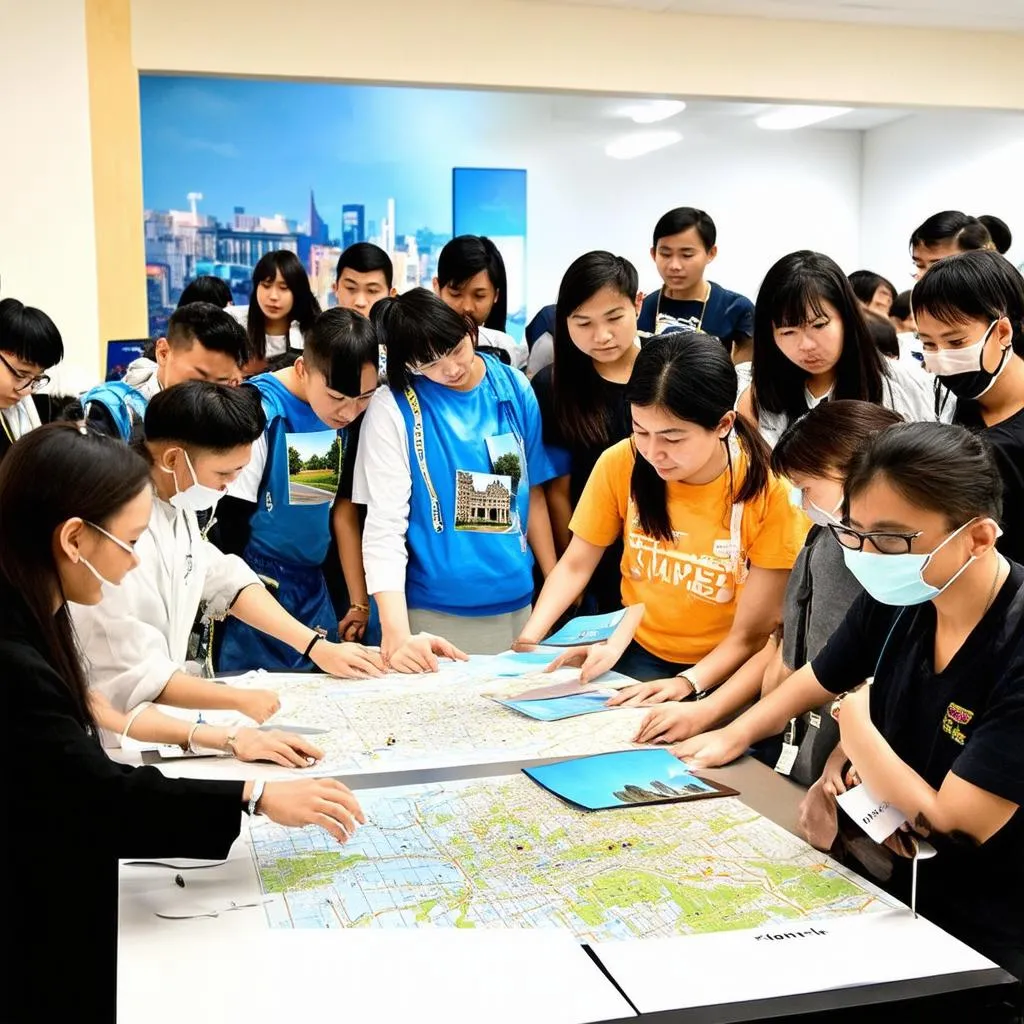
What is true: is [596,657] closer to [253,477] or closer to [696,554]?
[696,554]

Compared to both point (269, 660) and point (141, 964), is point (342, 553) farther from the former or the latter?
point (141, 964)

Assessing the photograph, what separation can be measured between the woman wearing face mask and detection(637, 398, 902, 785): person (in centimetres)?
74

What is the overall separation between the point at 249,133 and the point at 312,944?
5.83 meters

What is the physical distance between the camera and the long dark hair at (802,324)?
2.65 m

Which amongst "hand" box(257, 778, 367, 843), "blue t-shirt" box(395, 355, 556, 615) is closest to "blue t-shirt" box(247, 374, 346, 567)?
"blue t-shirt" box(395, 355, 556, 615)

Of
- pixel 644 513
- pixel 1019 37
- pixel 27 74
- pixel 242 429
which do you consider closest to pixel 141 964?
pixel 242 429

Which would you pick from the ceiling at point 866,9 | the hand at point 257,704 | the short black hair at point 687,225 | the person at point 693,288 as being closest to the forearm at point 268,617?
the hand at point 257,704

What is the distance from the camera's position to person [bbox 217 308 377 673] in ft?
8.71

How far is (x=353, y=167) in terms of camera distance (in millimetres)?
6605

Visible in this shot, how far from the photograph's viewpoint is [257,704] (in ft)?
6.52

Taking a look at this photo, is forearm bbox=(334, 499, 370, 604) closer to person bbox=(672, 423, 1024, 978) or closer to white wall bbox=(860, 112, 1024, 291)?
person bbox=(672, 423, 1024, 978)

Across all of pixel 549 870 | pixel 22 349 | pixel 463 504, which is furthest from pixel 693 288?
pixel 549 870

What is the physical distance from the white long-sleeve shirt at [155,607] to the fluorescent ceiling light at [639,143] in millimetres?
5713

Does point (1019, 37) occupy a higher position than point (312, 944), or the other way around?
point (1019, 37)
